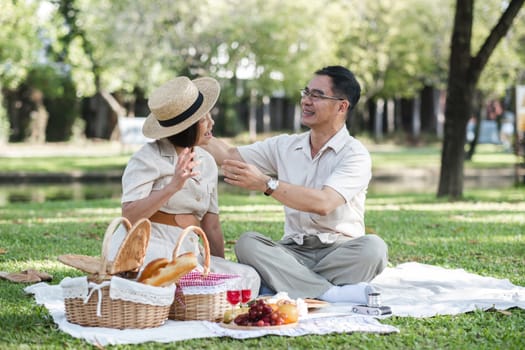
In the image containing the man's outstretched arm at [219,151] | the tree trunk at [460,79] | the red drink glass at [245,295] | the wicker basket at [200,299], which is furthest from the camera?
the tree trunk at [460,79]

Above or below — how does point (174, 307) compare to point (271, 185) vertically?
below

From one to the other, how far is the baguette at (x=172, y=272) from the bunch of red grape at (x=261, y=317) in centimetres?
39

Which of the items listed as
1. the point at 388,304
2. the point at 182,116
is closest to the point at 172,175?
the point at 182,116

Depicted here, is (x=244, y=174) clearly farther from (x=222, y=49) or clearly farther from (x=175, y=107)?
(x=222, y=49)

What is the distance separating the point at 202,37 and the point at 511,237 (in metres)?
17.4

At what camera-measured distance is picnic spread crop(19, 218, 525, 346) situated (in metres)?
4.44

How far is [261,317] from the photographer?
181 inches

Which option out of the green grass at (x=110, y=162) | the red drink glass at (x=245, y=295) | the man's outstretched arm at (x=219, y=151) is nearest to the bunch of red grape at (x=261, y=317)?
the red drink glass at (x=245, y=295)

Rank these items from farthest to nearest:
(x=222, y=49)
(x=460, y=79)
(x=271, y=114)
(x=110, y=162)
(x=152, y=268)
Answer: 1. (x=271, y=114)
2. (x=222, y=49)
3. (x=110, y=162)
4. (x=460, y=79)
5. (x=152, y=268)

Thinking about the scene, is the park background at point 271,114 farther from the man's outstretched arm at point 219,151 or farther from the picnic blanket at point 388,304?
the man's outstretched arm at point 219,151

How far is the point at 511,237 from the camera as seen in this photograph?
8.72 meters

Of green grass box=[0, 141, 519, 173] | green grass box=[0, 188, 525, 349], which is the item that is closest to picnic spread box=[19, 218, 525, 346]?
green grass box=[0, 188, 525, 349]

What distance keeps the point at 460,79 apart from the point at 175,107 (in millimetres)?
8256

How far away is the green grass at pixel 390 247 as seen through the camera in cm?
438
